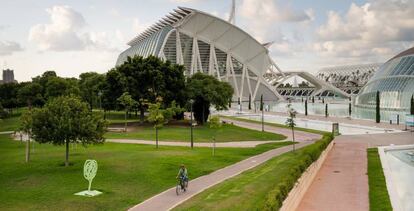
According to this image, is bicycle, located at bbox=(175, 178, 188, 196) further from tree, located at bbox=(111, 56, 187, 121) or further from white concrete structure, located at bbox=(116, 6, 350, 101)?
white concrete structure, located at bbox=(116, 6, 350, 101)

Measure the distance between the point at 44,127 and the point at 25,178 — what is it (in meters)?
4.08

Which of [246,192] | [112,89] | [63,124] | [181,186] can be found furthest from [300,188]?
[112,89]

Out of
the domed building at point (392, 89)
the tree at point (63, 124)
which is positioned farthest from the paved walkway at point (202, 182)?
the domed building at point (392, 89)

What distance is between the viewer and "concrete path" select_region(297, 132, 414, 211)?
18234 mm

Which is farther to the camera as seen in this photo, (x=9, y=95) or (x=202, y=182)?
(x=9, y=95)

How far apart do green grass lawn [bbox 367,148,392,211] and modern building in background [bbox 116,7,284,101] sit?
94110 mm

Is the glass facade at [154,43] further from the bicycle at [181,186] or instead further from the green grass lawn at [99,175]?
the bicycle at [181,186]

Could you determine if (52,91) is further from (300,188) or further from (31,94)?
(300,188)

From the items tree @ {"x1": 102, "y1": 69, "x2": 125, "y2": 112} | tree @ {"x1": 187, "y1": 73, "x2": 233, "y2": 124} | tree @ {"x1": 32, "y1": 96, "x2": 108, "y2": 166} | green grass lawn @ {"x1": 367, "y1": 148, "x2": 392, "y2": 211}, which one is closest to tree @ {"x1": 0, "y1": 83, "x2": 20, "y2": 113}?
tree @ {"x1": 102, "y1": 69, "x2": 125, "y2": 112}

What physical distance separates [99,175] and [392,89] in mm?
58876

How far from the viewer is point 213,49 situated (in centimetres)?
12644

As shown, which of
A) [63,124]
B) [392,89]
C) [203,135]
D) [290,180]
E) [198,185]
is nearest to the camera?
[290,180]

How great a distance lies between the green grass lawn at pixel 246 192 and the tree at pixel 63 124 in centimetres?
932

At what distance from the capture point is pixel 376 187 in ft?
69.8
